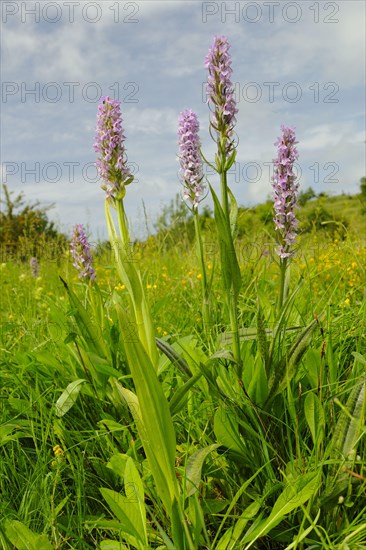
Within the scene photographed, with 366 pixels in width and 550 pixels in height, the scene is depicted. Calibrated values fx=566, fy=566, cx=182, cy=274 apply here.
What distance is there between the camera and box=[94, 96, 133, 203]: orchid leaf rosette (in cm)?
177

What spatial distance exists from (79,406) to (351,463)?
127 centimetres

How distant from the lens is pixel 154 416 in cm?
156

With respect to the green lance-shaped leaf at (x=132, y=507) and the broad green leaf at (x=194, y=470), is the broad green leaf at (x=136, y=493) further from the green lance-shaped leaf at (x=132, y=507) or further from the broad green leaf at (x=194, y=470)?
the broad green leaf at (x=194, y=470)

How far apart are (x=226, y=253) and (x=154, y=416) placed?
21.3 inches

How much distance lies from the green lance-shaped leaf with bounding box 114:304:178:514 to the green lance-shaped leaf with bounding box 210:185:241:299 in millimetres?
385

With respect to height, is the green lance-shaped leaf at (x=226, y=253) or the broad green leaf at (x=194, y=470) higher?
the green lance-shaped leaf at (x=226, y=253)

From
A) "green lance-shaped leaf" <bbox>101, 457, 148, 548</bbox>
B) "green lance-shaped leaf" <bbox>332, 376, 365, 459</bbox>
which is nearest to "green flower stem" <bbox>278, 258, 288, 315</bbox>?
"green lance-shaped leaf" <bbox>332, 376, 365, 459</bbox>

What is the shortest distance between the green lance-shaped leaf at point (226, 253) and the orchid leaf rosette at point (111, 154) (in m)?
0.30

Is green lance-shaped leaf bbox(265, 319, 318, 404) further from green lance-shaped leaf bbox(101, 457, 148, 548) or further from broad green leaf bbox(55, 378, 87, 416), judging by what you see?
broad green leaf bbox(55, 378, 87, 416)

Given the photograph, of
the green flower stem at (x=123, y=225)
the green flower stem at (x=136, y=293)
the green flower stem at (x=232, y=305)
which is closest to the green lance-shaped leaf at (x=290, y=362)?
the green flower stem at (x=232, y=305)

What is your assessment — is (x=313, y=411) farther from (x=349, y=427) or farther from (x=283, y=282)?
(x=283, y=282)

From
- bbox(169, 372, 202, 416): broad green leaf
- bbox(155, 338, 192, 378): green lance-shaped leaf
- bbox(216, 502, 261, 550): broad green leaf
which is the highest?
bbox(155, 338, 192, 378): green lance-shaped leaf

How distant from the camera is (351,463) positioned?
67.5 inches

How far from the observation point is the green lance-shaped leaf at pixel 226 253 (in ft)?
5.52
